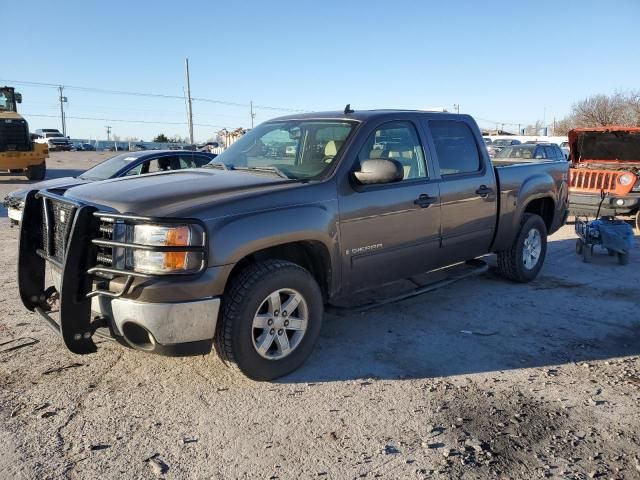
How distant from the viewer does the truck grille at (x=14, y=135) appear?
1997cm

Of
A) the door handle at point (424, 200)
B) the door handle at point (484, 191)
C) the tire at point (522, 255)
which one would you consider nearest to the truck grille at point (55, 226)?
the door handle at point (424, 200)

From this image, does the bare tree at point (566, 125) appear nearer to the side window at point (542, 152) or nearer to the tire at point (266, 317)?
the side window at point (542, 152)

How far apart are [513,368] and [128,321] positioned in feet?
9.13

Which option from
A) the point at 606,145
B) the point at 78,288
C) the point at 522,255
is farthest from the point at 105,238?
the point at 606,145

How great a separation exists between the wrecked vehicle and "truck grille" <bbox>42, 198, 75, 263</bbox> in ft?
29.8

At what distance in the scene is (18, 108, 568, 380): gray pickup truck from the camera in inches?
130

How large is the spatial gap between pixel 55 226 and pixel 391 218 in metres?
2.54

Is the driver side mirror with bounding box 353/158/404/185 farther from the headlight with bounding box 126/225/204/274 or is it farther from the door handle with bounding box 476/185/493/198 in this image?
the door handle with bounding box 476/185/493/198

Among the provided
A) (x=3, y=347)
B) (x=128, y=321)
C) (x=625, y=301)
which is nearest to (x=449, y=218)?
(x=625, y=301)

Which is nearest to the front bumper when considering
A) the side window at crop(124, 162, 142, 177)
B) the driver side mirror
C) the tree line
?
the side window at crop(124, 162, 142, 177)

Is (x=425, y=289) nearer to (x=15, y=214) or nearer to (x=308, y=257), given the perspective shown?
(x=308, y=257)

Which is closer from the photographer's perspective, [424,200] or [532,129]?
[424,200]

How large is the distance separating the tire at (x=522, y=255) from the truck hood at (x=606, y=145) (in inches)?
207

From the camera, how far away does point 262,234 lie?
3.56m
